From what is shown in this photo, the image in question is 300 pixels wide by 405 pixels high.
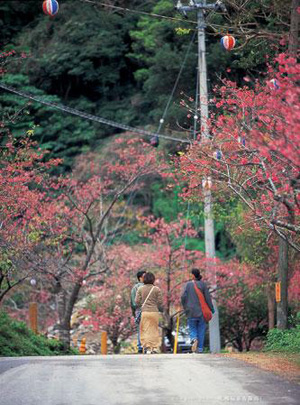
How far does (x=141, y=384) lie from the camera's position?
30.0ft

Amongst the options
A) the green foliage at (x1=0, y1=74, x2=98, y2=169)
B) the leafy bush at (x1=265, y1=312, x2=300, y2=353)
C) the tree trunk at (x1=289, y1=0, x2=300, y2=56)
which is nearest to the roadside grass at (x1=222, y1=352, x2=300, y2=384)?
the leafy bush at (x1=265, y1=312, x2=300, y2=353)

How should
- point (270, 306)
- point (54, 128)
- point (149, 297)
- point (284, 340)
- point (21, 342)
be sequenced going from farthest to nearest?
point (54, 128), point (270, 306), point (21, 342), point (284, 340), point (149, 297)

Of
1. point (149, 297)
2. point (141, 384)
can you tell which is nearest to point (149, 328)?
point (149, 297)

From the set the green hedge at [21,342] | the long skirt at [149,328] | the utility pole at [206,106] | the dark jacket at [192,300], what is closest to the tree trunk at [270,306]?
the utility pole at [206,106]

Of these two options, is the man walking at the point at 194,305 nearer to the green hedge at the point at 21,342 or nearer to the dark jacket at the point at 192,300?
the dark jacket at the point at 192,300

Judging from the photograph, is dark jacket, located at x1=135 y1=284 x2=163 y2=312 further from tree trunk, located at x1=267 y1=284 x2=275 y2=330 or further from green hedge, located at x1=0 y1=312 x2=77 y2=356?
tree trunk, located at x1=267 y1=284 x2=275 y2=330

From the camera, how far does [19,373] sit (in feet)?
34.1

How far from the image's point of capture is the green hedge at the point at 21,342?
1856 cm

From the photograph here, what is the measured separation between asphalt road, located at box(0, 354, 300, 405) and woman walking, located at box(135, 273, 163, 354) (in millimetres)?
2468

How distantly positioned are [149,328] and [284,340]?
9.88ft

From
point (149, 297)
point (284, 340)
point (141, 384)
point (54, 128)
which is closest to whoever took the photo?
point (141, 384)

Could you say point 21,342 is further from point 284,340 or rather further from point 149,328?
point 284,340

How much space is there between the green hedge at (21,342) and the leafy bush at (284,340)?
5.97m

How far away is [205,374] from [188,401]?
2034 millimetres
